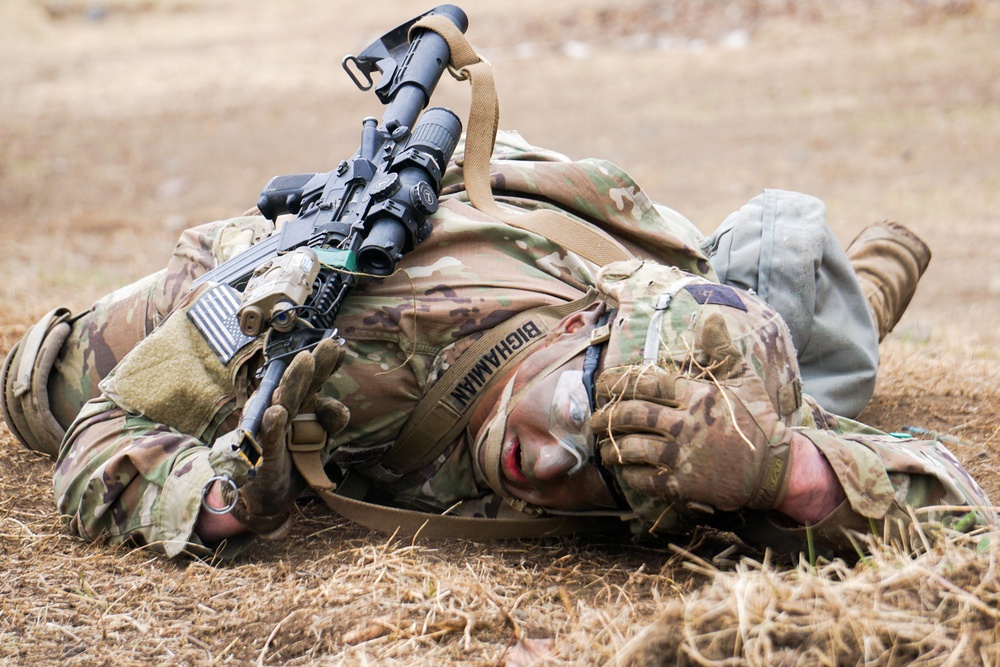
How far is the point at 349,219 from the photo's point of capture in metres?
2.74

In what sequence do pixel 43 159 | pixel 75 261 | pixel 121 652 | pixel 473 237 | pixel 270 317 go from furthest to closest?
pixel 43 159, pixel 75 261, pixel 473 237, pixel 270 317, pixel 121 652

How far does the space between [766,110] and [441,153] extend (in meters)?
8.54

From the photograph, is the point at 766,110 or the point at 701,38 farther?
the point at 701,38

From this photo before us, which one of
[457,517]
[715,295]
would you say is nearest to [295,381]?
[457,517]

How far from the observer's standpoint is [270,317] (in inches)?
94.7

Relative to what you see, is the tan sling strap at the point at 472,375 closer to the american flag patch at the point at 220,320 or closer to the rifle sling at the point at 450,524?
the rifle sling at the point at 450,524

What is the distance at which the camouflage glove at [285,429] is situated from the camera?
90.2 inches

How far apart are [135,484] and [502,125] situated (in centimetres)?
819

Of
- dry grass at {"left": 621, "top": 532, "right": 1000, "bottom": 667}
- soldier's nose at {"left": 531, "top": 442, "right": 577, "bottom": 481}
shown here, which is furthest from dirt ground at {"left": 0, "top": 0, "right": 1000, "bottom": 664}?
soldier's nose at {"left": 531, "top": 442, "right": 577, "bottom": 481}

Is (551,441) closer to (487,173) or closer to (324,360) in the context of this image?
(324,360)

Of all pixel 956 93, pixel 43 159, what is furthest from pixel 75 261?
pixel 956 93

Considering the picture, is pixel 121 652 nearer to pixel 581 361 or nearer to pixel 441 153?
pixel 581 361

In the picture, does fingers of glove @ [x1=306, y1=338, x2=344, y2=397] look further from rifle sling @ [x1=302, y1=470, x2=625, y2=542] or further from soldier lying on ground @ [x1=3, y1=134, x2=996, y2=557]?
rifle sling @ [x1=302, y1=470, x2=625, y2=542]

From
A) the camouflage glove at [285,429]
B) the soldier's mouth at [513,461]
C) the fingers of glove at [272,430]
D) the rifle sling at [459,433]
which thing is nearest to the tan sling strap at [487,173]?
the rifle sling at [459,433]
